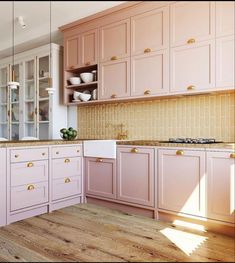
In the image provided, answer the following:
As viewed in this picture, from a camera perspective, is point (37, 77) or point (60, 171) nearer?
point (60, 171)

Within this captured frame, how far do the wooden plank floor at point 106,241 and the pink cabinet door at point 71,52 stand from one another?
2027mm

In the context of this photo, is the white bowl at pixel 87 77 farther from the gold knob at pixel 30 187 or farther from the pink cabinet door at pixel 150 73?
the gold knob at pixel 30 187

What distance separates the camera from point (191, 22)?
2.54m

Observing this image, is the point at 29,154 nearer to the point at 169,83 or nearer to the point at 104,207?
the point at 104,207

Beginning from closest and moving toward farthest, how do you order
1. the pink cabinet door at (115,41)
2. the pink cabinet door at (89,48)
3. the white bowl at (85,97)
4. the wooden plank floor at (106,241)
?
the wooden plank floor at (106,241) → the pink cabinet door at (115,41) → the pink cabinet door at (89,48) → the white bowl at (85,97)

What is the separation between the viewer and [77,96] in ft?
11.6

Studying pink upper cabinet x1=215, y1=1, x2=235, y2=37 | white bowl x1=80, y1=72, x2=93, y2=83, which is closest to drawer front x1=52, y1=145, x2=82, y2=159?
white bowl x1=80, y1=72, x2=93, y2=83

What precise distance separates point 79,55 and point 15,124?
187cm

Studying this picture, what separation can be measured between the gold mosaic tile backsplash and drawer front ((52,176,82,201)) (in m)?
0.81

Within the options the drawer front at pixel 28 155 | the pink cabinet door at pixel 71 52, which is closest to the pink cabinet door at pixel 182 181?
the drawer front at pixel 28 155

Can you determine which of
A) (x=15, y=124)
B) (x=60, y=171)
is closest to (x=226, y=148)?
(x=60, y=171)

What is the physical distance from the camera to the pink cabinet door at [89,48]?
3301mm

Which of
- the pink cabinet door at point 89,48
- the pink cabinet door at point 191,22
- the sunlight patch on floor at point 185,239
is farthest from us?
the pink cabinet door at point 89,48

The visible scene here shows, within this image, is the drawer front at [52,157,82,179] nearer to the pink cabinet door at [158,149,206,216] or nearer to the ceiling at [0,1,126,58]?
the pink cabinet door at [158,149,206,216]
